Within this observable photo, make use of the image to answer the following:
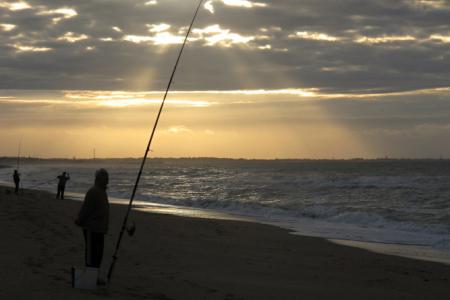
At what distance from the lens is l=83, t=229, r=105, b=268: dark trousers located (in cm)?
634

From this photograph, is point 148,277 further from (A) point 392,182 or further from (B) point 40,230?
(A) point 392,182

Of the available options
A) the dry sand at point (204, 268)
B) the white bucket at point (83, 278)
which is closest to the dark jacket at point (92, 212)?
the white bucket at point (83, 278)

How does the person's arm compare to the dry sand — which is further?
the dry sand

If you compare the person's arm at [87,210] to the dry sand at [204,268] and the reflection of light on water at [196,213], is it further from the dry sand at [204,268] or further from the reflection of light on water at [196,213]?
the reflection of light on water at [196,213]

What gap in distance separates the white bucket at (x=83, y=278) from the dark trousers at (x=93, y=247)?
1.24 feet

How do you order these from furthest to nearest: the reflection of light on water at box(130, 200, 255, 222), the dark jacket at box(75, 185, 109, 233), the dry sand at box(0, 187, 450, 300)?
the reflection of light on water at box(130, 200, 255, 222) → the dry sand at box(0, 187, 450, 300) → the dark jacket at box(75, 185, 109, 233)

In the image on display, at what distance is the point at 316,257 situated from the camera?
10.7 m

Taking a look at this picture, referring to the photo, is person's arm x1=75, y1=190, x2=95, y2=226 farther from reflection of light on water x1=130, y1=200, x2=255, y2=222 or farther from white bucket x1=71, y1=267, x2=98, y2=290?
reflection of light on water x1=130, y1=200, x2=255, y2=222

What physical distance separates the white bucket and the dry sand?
12 cm

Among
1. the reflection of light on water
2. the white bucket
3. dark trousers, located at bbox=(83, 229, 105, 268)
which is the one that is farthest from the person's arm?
the reflection of light on water

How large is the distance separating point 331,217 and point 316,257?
1053 cm

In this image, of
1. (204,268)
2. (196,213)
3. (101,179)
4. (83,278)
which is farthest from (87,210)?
(196,213)

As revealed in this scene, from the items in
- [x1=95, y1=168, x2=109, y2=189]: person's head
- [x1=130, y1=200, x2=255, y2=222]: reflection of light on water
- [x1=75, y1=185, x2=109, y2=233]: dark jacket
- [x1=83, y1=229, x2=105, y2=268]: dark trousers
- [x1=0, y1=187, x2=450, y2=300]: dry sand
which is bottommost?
[x1=130, y1=200, x2=255, y2=222]: reflection of light on water

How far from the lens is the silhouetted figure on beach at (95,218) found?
6293 mm
